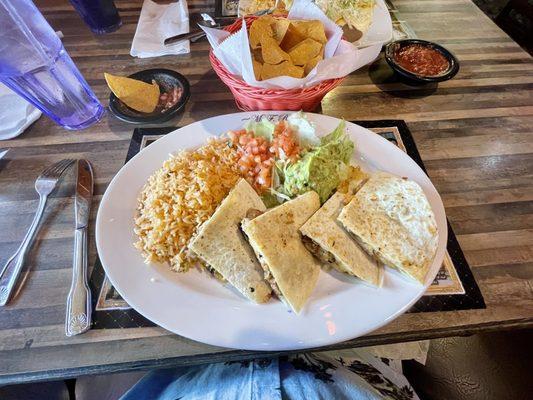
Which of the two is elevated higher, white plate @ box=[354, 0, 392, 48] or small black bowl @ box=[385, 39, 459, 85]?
white plate @ box=[354, 0, 392, 48]

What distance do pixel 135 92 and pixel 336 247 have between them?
4.63 feet

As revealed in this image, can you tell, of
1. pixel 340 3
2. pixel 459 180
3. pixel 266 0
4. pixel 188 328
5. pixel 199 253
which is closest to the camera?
pixel 188 328

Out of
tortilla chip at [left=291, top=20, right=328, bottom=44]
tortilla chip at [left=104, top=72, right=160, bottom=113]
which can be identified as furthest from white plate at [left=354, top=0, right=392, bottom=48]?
tortilla chip at [left=104, top=72, right=160, bottom=113]

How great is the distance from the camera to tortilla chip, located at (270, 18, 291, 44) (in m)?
1.79

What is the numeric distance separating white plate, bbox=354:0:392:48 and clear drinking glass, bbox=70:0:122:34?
5.83 feet

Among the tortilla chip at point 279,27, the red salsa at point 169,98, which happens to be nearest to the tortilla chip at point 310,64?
the tortilla chip at point 279,27

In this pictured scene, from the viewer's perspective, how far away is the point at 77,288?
129 centimetres

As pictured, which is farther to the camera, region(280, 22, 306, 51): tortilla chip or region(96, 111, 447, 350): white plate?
region(280, 22, 306, 51): tortilla chip

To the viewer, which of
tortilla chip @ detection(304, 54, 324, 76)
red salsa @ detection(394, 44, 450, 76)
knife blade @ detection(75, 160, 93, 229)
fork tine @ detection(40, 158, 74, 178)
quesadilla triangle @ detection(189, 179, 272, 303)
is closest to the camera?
quesadilla triangle @ detection(189, 179, 272, 303)

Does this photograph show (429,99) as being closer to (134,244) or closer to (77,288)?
(134,244)

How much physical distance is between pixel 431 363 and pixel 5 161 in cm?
258

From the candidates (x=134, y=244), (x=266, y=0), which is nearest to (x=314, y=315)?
(x=134, y=244)

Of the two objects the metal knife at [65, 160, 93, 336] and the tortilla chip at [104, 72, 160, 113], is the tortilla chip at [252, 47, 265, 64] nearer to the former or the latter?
the tortilla chip at [104, 72, 160, 113]

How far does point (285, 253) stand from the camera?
4.12ft
